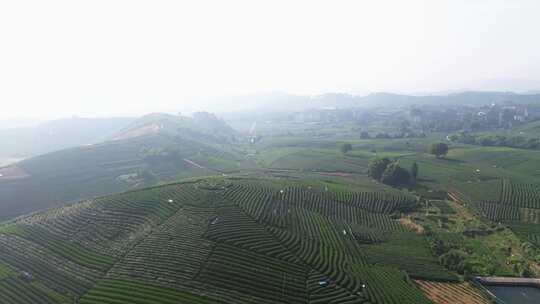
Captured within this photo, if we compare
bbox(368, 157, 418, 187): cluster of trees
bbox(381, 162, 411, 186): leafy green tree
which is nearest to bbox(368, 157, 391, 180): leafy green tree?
bbox(368, 157, 418, 187): cluster of trees

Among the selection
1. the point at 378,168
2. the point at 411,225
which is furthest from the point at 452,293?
the point at 378,168

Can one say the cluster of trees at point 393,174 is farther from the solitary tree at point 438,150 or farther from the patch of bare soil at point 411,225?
the solitary tree at point 438,150

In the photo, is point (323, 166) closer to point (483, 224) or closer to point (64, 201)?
point (483, 224)

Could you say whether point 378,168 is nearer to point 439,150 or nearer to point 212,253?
point 439,150

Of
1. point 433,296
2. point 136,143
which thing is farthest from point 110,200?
point 136,143

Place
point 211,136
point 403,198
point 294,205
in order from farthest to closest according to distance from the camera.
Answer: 1. point 211,136
2. point 403,198
3. point 294,205

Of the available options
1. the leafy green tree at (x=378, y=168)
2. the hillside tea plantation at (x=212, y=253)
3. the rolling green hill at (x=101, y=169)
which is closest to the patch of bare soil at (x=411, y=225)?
the hillside tea plantation at (x=212, y=253)
